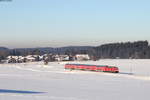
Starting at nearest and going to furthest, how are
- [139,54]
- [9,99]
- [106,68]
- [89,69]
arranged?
[9,99] < [106,68] < [89,69] < [139,54]

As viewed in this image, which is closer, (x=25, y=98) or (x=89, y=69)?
(x=25, y=98)

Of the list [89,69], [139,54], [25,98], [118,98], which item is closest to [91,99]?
[118,98]

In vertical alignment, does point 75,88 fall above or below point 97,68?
below

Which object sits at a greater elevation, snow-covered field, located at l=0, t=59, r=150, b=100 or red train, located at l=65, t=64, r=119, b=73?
red train, located at l=65, t=64, r=119, b=73

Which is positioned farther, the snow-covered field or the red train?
the red train

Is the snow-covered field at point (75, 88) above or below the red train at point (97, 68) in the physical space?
below

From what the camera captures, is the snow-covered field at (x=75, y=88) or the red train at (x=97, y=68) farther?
the red train at (x=97, y=68)

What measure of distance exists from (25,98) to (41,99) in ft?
3.10

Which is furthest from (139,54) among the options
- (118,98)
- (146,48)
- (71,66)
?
(118,98)

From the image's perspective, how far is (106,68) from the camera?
175ft

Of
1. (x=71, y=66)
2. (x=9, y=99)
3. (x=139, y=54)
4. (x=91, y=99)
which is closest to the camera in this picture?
(x=9, y=99)

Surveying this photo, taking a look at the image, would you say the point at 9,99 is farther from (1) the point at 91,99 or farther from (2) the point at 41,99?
(1) the point at 91,99

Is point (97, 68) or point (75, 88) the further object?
point (97, 68)

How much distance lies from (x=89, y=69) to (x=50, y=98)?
40943 millimetres
